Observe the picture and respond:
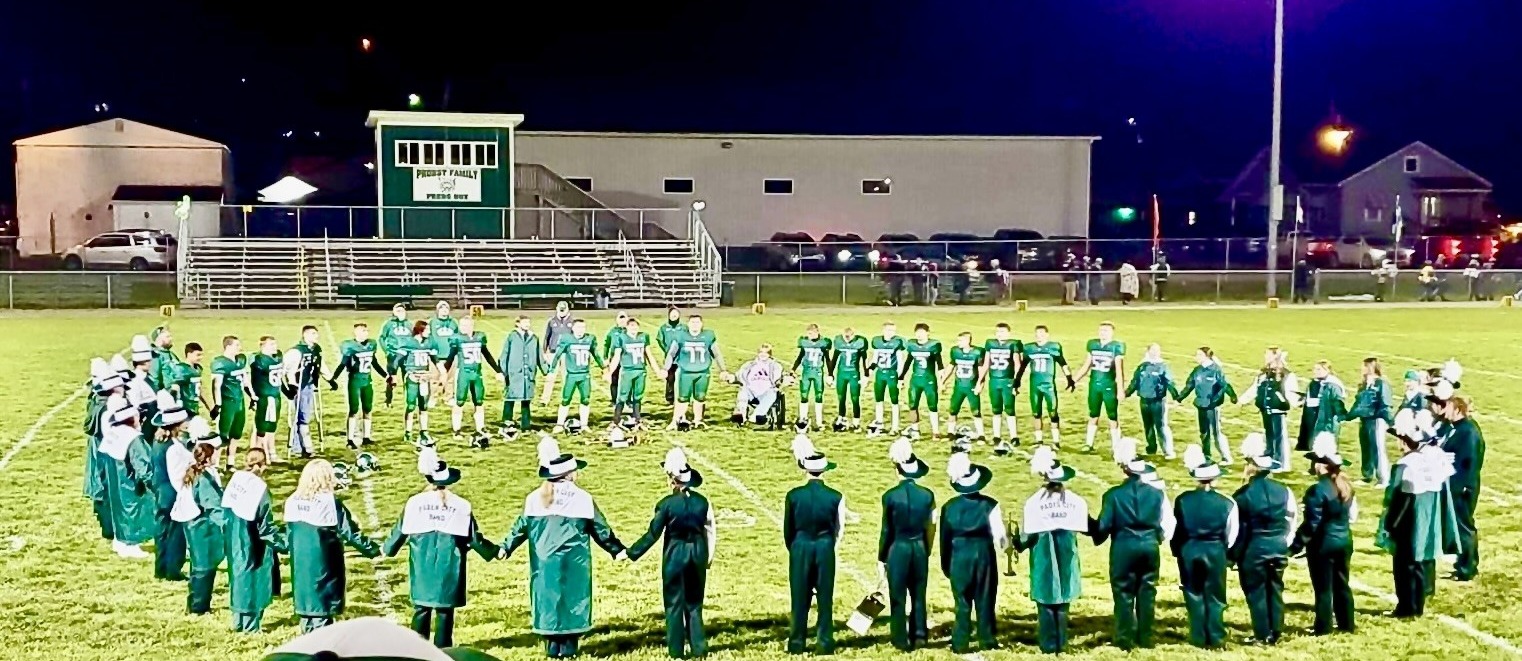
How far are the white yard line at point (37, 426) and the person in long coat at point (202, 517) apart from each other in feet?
24.1

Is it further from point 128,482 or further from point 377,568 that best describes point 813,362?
point 128,482

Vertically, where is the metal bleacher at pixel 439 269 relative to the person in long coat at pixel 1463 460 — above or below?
above

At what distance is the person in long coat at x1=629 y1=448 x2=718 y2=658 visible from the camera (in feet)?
28.1

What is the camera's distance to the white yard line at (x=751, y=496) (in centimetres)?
1092

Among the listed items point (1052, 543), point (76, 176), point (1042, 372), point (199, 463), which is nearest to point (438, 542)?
point (199, 463)

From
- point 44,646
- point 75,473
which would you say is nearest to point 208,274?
point 75,473

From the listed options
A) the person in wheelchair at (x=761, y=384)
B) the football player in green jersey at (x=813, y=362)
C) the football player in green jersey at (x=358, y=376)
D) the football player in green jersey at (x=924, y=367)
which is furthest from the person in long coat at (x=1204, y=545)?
the football player in green jersey at (x=358, y=376)

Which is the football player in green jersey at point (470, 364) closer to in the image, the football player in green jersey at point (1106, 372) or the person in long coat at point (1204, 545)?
the football player in green jersey at point (1106, 372)

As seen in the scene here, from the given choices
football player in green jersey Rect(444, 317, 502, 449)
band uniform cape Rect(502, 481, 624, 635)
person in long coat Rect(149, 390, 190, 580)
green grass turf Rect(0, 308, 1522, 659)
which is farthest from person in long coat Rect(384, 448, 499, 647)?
football player in green jersey Rect(444, 317, 502, 449)

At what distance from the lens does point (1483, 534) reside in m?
12.5

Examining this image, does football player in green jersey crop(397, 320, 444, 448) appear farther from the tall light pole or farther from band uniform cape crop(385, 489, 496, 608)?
the tall light pole

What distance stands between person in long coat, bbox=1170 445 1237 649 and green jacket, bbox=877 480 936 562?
1.53m

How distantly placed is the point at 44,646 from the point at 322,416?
10.8 meters

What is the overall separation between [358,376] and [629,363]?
334cm
